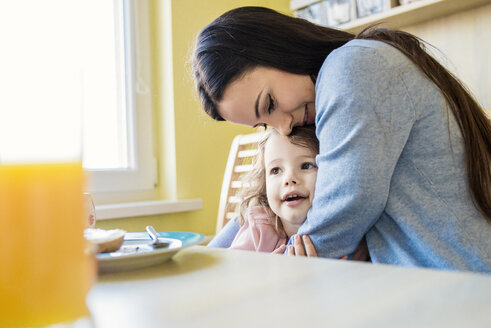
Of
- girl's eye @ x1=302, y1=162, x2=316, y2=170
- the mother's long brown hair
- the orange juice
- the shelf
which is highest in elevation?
the shelf

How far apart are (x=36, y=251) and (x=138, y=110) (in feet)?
5.89

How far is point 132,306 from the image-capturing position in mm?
337

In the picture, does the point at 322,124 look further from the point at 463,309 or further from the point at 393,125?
the point at 463,309

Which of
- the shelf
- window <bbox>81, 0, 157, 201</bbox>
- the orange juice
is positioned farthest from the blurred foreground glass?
window <bbox>81, 0, 157, 201</bbox>

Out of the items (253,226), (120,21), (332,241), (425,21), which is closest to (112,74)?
(120,21)

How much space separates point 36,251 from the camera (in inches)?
10.7

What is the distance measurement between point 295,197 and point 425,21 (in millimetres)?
1174

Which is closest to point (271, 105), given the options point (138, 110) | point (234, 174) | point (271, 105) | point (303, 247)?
point (271, 105)

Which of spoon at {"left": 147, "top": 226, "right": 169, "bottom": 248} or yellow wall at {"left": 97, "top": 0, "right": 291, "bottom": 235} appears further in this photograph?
yellow wall at {"left": 97, "top": 0, "right": 291, "bottom": 235}

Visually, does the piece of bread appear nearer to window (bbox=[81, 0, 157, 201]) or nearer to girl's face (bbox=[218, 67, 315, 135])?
girl's face (bbox=[218, 67, 315, 135])

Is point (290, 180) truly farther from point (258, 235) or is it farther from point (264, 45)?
point (264, 45)

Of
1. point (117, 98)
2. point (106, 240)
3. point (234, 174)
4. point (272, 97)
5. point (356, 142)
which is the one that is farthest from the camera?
point (117, 98)

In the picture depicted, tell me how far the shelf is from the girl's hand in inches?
42.4

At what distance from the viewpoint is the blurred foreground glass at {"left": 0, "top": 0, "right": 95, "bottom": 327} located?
26 centimetres
